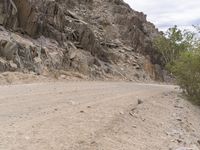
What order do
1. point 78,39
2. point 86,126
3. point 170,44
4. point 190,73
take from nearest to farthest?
point 86,126 → point 190,73 → point 78,39 → point 170,44

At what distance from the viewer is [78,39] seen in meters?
50.6

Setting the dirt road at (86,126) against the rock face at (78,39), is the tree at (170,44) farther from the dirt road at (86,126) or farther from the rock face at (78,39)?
the dirt road at (86,126)

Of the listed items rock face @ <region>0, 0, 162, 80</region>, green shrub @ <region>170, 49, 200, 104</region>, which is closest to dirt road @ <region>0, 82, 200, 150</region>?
green shrub @ <region>170, 49, 200, 104</region>

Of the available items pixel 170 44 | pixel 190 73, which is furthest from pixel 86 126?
pixel 170 44

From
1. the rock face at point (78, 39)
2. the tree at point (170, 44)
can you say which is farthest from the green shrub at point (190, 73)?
the tree at point (170, 44)

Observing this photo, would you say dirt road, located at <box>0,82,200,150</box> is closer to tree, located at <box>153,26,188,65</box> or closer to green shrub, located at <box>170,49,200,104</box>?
green shrub, located at <box>170,49,200,104</box>

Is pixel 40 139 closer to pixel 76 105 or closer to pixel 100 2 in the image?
pixel 76 105

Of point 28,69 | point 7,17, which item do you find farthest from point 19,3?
point 28,69

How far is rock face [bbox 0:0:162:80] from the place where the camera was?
3603 centimetres

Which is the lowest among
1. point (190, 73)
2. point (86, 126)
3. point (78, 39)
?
point (86, 126)

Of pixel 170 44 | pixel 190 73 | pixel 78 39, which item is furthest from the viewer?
pixel 170 44

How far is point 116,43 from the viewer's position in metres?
64.8

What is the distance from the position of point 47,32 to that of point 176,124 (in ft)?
101

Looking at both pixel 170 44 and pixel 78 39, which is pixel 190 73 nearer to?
pixel 78 39
